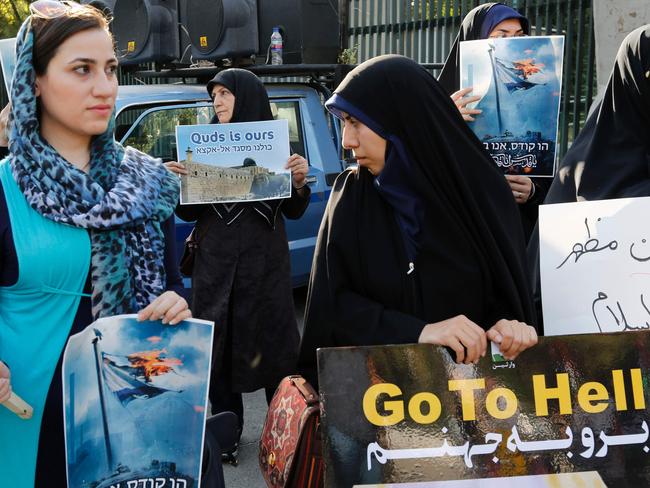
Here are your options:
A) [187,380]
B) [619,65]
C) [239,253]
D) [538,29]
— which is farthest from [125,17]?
[187,380]

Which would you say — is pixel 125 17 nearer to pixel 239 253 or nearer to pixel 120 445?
pixel 239 253

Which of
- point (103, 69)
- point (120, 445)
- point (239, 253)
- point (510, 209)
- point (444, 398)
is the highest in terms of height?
point (103, 69)

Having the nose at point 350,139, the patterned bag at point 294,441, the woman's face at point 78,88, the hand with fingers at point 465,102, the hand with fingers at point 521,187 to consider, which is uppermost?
the woman's face at point 78,88

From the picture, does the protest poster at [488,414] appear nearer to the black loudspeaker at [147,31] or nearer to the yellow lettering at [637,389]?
the yellow lettering at [637,389]

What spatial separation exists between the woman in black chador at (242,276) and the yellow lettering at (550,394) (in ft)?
9.55

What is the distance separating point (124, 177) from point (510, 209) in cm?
108

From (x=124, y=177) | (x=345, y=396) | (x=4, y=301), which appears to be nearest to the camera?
(x=345, y=396)

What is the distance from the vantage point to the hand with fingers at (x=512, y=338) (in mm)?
2285

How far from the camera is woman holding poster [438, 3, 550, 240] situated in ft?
12.4

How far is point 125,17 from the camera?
9695 millimetres

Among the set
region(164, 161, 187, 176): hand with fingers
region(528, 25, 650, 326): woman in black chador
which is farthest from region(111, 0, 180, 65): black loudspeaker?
region(528, 25, 650, 326): woman in black chador

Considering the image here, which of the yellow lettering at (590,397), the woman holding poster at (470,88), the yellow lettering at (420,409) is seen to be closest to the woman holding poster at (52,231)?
the yellow lettering at (420,409)

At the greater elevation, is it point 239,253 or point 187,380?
point 187,380

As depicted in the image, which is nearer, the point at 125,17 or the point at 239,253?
the point at 239,253
